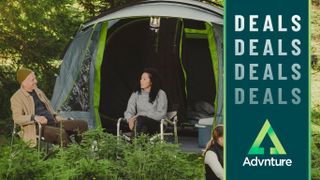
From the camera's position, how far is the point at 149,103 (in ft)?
20.6

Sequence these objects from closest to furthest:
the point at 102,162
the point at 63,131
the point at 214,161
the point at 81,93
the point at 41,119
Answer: the point at 102,162, the point at 214,161, the point at 63,131, the point at 41,119, the point at 81,93

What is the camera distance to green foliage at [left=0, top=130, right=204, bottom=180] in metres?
3.65

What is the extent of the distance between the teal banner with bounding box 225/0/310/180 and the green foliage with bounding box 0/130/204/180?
3.42 ft

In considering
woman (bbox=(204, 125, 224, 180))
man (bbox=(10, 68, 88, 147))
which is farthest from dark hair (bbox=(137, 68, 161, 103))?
woman (bbox=(204, 125, 224, 180))

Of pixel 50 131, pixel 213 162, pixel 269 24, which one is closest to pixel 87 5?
pixel 50 131

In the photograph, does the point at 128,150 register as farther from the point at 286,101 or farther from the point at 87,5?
the point at 87,5

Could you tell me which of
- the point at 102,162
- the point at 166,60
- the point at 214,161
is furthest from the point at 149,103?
the point at 102,162

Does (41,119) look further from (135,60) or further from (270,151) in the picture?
(270,151)

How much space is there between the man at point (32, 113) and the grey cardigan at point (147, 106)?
2.09 ft

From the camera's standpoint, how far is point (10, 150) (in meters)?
3.82

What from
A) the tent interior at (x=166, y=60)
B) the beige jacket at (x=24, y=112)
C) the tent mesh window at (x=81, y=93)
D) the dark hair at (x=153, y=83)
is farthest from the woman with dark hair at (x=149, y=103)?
the tent interior at (x=166, y=60)

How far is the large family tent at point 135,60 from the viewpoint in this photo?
21.4 feet

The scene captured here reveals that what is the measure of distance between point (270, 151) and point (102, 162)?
1.20m

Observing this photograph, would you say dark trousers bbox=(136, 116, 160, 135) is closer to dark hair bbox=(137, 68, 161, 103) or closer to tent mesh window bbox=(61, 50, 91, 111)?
dark hair bbox=(137, 68, 161, 103)
